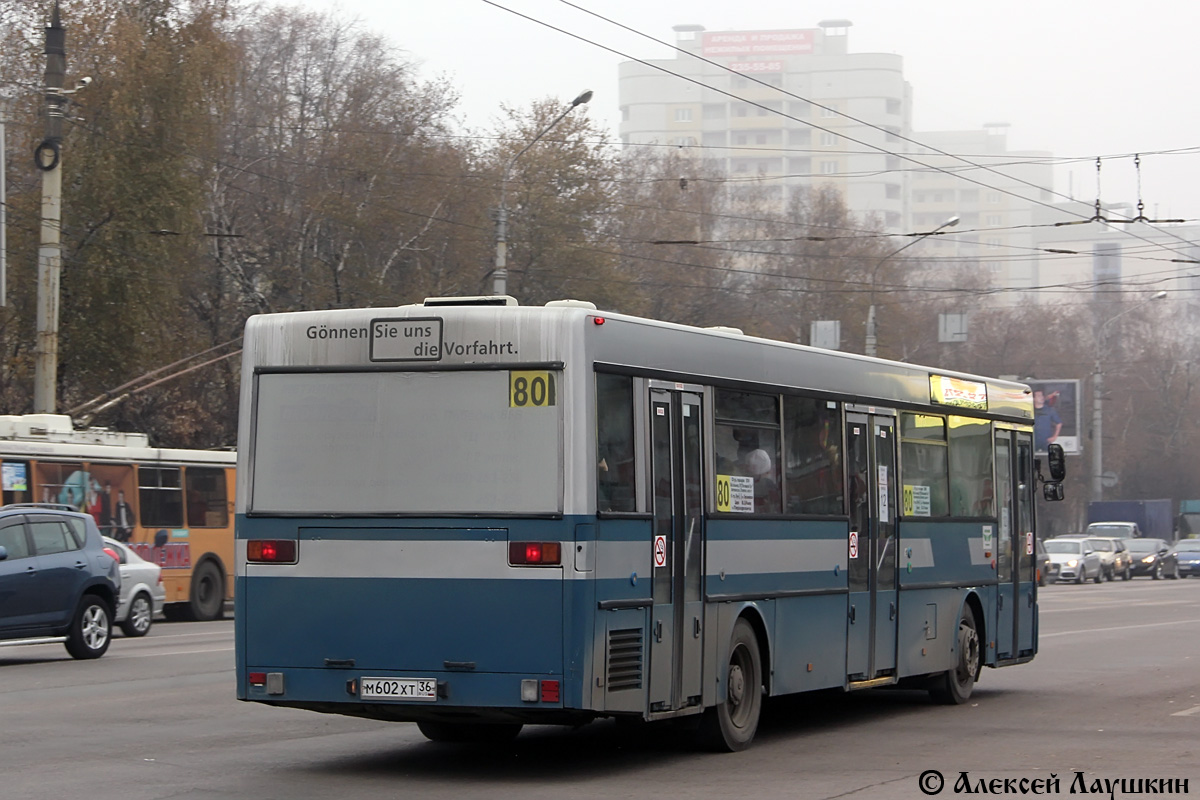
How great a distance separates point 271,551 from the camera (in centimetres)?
1000

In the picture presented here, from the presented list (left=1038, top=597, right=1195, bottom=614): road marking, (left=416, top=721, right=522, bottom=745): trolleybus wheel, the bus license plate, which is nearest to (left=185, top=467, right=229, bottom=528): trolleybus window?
(left=1038, top=597, right=1195, bottom=614): road marking

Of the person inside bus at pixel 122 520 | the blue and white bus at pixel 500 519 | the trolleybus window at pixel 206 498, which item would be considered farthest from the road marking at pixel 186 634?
the blue and white bus at pixel 500 519

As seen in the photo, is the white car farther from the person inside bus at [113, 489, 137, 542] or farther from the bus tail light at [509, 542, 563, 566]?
the bus tail light at [509, 542, 563, 566]

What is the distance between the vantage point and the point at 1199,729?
1288cm

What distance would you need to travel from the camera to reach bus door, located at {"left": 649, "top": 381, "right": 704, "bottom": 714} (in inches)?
401

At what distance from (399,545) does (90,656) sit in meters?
9.92

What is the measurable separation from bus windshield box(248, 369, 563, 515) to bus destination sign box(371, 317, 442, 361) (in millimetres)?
108

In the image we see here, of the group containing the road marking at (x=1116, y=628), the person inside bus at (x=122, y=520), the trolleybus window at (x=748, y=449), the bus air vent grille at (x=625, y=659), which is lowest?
the road marking at (x=1116, y=628)

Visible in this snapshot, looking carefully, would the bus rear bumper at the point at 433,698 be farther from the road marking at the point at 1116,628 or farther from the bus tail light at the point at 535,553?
the road marking at the point at 1116,628

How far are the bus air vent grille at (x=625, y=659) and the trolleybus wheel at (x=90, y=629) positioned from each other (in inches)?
397

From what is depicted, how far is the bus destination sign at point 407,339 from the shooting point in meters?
9.85

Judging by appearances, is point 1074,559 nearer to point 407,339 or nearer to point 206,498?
point 206,498

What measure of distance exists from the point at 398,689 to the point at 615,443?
1.82m

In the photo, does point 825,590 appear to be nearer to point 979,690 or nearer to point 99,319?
point 979,690
